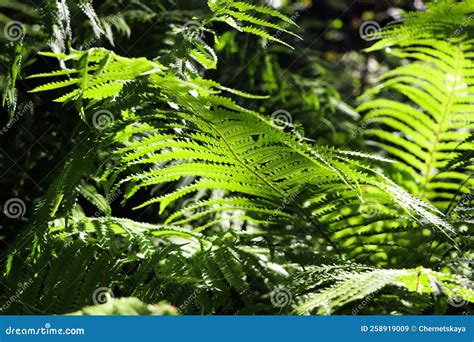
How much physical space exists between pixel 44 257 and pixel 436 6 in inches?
42.8

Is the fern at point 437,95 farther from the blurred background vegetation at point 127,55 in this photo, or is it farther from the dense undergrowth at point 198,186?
the blurred background vegetation at point 127,55

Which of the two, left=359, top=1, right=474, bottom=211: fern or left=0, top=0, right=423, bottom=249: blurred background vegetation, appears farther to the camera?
left=359, top=1, right=474, bottom=211: fern

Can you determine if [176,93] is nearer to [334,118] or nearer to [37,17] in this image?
[37,17]

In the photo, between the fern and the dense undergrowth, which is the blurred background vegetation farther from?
the fern

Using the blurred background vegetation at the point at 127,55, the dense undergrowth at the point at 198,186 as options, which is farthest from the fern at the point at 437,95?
the blurred background vegetation at the point at 127,55

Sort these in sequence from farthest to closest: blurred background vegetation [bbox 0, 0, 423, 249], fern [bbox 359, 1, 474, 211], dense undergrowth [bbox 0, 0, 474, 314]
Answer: fern [bbox 359, 1, 474, 211]
blurred background vegetation [bbox 0, 0, 423, 249]
dense undergrowth [bbox 0, 0, 474, 314]

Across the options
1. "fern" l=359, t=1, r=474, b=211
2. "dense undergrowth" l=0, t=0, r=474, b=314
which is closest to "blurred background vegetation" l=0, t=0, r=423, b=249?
"dense undergrowth" l=0, t=0, r=474, b=314

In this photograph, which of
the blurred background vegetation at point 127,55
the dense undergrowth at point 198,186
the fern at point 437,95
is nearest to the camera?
the dense undergrowth at point 198,186

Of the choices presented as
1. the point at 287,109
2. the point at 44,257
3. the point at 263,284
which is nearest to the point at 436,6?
the point at 287,109

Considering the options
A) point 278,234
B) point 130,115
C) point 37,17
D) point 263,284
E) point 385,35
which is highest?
point 385,35

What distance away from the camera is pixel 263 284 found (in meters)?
1.34

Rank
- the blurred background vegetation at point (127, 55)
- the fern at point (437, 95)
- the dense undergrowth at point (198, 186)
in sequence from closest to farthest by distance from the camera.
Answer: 1. the dense undergrowth at point (198, 186)
2. the blurred background vegetation at point (127, 55)
3. the fern at point (437, 95)

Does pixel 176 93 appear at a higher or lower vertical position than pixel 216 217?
higher

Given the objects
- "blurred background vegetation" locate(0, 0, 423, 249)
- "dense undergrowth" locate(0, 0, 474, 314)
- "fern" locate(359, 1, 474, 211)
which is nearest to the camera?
"dense undergrowth" locate(0, 0, 474, 314)
